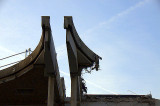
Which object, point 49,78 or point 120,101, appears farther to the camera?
point 120,101

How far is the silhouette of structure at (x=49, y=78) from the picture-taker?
1902cm

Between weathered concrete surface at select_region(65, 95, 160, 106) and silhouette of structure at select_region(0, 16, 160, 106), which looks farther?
weathered concrete surface at select_region(65, 95, 160, 106)

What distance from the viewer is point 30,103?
92.8 ft

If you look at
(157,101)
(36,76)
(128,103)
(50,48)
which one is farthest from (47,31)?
(157,101)

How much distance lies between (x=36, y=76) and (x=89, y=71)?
15.4 feet

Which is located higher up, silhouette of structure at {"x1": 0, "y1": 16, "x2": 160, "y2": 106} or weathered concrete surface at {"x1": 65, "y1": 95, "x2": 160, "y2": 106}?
silhouette of structure at {"x1": 0, "y1": 16, "x2": 160, "y2": 106}

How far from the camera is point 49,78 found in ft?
68.9

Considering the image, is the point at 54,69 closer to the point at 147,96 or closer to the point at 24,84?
the point at 24,84

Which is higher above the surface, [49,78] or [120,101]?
[49,78]

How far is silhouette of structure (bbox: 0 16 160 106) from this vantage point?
62.4 feet

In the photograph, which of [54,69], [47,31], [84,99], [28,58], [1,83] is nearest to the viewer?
[47,31]

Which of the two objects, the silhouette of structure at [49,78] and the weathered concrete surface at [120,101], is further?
the weathered concrete surface at [120,101]

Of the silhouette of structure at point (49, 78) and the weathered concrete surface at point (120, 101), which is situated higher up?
the silhouette of structure at point (49, 78)

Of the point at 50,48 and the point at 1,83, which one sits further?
the point at 1,83
